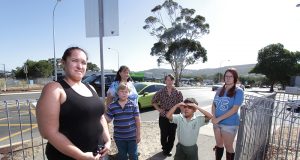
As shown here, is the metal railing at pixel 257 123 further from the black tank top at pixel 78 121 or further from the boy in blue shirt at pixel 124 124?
the black tank top at pixel 78 121

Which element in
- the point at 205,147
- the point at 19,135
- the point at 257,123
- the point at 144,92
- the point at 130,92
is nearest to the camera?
the point at 257,123

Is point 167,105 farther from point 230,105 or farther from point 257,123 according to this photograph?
point 257,123

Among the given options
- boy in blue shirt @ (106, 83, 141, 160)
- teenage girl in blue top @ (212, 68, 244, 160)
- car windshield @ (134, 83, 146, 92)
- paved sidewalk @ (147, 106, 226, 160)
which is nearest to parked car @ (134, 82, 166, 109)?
car windshield @ (134, 83, 146, 92)

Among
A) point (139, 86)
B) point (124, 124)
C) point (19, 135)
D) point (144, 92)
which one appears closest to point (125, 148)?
point (124, 124)

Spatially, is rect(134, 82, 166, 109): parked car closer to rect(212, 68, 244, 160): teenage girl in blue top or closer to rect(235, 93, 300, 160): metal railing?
rect(212, 68, 244, 160): teenage girl in blue top

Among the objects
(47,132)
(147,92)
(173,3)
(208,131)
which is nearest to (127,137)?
(47,132)

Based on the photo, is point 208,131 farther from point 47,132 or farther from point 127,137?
point 47,132

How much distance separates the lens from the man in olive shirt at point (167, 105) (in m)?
5.46

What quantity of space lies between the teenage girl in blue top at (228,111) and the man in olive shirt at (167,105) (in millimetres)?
1169

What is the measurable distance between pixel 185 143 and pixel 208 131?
4.48 metres

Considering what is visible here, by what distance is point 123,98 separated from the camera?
3969 millimetres

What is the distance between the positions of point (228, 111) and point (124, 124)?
1584mm

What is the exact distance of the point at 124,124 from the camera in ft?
13.1

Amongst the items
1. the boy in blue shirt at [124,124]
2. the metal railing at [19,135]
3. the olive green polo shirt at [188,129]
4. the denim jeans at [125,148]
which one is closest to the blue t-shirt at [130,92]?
the boy in blue shirt at [124,124]
